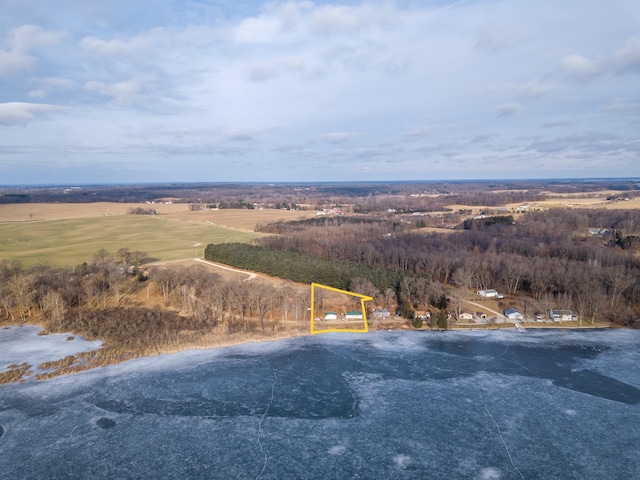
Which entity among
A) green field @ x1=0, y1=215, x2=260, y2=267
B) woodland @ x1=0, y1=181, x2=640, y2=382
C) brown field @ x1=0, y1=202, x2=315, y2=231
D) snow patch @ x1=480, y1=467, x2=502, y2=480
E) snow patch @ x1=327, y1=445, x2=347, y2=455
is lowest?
snow patch @ x1=480, y1=467, x2=502, y2=480

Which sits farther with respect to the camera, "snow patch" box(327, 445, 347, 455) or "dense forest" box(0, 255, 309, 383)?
"dense forest" box(0, 255, 309, 383)

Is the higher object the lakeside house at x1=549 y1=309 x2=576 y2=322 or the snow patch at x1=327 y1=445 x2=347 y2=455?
the lakeside house at x1=549 y1=309 x2=576 y2=322

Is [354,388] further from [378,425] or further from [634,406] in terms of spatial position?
[634,406]

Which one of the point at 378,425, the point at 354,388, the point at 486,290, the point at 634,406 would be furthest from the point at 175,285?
the point at 634,406

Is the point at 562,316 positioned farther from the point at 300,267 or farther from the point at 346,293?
the point at 300,267

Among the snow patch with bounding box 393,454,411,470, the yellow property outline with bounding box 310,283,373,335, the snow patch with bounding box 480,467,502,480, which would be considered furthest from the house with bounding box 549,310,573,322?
the snow patch with bounding box 393,454,411,470

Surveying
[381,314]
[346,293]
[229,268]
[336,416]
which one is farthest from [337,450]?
[229,268]

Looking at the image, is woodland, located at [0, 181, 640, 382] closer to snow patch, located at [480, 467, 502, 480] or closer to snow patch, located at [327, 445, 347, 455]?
snow patch, located at [327, 445, 347, 455]
